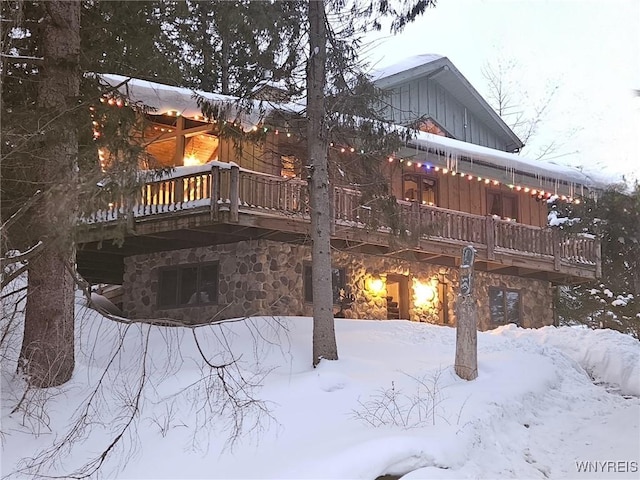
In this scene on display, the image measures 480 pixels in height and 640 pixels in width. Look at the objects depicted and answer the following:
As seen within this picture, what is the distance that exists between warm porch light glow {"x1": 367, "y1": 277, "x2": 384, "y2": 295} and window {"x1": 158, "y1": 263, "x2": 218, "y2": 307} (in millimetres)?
4018

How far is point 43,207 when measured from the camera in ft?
25.4

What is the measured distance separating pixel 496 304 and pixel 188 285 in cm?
921

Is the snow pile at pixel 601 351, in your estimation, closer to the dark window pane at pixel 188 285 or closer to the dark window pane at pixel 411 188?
the dark window pane at pixel 411 188

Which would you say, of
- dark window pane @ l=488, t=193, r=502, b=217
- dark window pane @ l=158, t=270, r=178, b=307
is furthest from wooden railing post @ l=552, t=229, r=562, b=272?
dark window pane @ l=158, t=270, r=178, b=307

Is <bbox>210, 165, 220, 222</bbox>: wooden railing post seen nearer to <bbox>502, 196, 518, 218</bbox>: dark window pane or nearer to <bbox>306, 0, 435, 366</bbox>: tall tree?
<bbox>306, 0, 435, 366</bbox>: tall tree

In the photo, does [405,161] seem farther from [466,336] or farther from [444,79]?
[444,79]

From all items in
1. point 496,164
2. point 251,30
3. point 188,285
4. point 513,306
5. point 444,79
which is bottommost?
point 513,306

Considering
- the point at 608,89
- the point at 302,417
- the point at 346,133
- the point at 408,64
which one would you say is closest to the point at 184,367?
the point at 302,417

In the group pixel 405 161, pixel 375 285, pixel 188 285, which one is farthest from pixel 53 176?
pixel 375 285

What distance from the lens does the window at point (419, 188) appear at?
18.5 m

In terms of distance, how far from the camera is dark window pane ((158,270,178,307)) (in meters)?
15.7

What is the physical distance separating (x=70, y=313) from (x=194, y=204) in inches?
188

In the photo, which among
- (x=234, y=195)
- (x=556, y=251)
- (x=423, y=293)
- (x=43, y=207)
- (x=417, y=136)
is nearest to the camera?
(x=43, y=207)

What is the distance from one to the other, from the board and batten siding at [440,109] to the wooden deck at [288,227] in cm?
466
